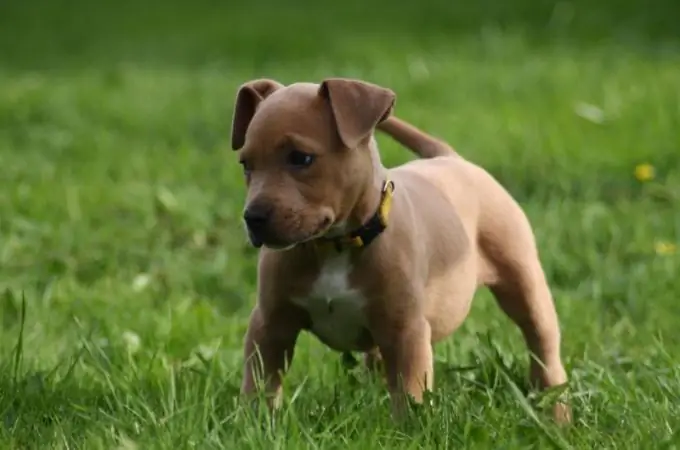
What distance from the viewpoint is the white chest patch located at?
360 centimetres

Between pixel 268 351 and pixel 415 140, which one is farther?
pixel 415 140

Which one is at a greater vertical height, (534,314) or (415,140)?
(415,140)

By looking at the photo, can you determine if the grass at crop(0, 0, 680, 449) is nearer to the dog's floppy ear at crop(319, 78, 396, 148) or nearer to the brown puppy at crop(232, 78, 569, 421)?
the brown puppy at crop(232, 78, 569, 421)

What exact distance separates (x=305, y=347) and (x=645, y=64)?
6.36m

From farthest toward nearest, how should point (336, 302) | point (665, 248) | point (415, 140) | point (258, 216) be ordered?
point (665, 248)
point (415, 140)
point (336, 302)
point (258, 216)

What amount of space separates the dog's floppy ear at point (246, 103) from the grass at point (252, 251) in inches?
28.0

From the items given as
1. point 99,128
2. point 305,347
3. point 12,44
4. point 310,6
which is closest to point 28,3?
point 12,44

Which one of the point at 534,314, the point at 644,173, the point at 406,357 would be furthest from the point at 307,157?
the point at 644,173

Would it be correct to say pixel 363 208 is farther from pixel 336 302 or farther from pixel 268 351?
pixel 268 351

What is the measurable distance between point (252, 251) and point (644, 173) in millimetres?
2113

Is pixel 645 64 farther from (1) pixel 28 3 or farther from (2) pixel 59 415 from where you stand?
(1) pixel 28 3

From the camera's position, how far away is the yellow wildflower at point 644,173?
7176 millimetres

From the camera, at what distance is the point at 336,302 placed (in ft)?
11.8

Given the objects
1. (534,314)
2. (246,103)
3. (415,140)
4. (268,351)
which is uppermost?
(246,103)
